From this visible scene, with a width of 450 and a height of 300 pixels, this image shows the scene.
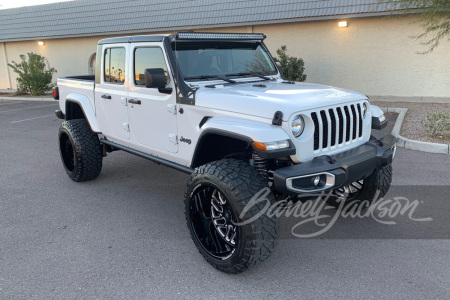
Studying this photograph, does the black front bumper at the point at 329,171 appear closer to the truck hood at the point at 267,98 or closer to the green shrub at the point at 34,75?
the truck hood at the point at 267,98

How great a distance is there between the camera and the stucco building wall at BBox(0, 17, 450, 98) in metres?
11.8

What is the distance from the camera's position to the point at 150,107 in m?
4.09

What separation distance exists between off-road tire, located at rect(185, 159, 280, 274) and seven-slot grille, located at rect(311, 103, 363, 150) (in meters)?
0.67

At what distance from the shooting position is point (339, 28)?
12.6 meters

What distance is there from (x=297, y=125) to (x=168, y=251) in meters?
1.74

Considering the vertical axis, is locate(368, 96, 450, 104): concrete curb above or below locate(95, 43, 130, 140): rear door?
below

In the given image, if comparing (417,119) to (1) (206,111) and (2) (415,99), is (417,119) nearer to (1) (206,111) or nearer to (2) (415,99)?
(2) (415,99)

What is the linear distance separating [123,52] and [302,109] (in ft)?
8.30

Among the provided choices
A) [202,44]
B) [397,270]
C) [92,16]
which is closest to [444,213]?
[397,270]

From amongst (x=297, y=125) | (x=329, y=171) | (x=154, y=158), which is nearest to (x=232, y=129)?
(x=297, y=125)

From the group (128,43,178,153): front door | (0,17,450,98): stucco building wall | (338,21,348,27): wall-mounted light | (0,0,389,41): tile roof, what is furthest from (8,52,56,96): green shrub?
(128,43,178,153): front door

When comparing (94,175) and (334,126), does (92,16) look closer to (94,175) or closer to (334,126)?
(94,175)

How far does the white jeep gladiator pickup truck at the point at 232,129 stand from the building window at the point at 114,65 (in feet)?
0.04

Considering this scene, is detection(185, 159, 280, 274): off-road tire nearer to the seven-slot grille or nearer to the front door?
the seven-slot grille
